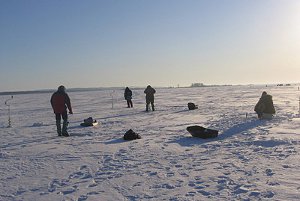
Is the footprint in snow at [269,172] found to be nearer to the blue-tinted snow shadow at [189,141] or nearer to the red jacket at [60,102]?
the blue-tinted snow shadow at [189,141]

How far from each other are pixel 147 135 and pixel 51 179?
5731 millimetres

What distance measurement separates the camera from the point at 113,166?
25.7 feet

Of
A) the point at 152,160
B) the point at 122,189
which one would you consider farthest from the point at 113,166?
the point at 122,189

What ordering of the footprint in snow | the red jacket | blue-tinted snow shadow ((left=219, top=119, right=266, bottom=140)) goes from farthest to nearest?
the red jacket
blue-tinted snow shadow ((left=219, top=119, right=266, bottom=140))
the footprint in snow

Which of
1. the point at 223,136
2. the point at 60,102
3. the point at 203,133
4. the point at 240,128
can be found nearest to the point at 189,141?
the point at 203,133

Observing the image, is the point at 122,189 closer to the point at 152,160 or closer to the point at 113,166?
the point at 113,166

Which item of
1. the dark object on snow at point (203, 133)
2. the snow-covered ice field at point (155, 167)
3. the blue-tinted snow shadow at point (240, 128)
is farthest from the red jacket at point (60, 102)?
the blue-tinted snow shadow at point (240, 128)

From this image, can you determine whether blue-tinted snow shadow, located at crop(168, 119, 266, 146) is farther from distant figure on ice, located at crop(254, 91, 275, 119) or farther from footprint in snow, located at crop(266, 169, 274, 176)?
footprint in snow, located at crop(266, 169, 274, 176)

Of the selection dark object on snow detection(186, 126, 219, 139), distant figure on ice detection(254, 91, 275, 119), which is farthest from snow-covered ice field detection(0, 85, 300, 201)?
distant figure on ice detection(254, 91, 275, 119)

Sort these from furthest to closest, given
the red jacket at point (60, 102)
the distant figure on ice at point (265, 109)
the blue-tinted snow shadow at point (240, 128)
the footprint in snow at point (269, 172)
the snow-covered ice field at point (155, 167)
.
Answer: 1. the distant figure on ice at point (265, 109)
2. the red jacket at point (60, 102)
3. the blue-tinted snow shadow at point (240, 128)
4. the footprint in snow at point (269, 172)
5. the snow-covered ice field at point (155, 167)

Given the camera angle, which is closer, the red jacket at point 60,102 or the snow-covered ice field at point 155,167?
the snow-covered ice field at point 155,167

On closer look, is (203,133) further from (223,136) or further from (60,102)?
(60,102)

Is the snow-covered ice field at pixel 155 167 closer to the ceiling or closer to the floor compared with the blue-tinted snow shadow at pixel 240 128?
closer to the floor

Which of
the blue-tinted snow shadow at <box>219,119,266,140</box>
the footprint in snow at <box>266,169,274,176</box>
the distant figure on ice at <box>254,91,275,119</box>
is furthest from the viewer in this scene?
the distant figure on ice at <box>254,91,275,119</box>
